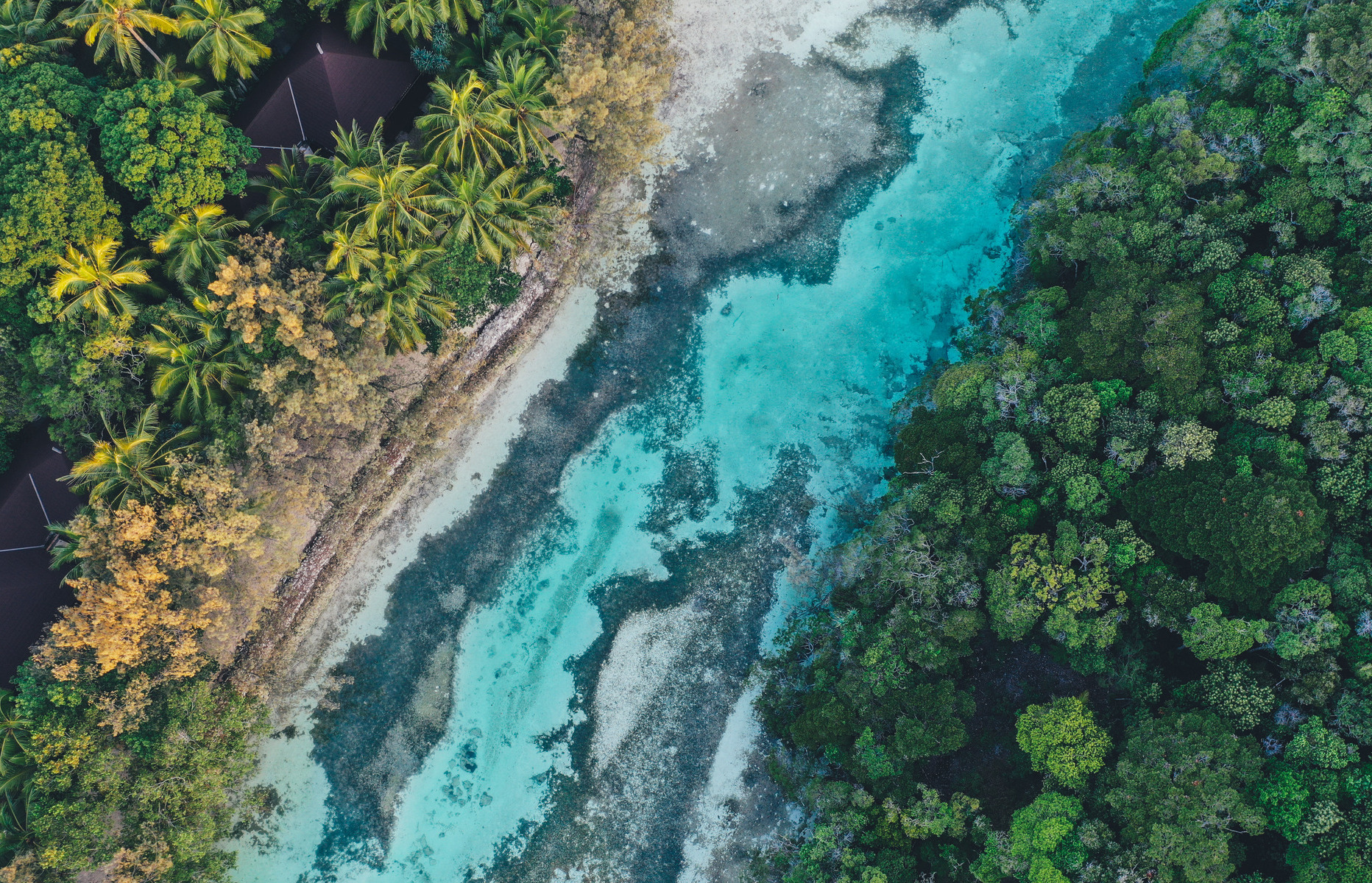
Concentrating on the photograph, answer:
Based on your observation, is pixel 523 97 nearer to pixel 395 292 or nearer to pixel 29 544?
pixel 395 292

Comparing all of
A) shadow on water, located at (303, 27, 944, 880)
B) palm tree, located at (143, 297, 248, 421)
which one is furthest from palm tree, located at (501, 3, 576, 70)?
palm tree, located at (143, 297, 248, 421)

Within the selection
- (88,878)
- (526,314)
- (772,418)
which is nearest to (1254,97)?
(772,418)

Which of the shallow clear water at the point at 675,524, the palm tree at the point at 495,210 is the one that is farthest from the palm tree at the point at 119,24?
the shallow clear water at the point at 675,524

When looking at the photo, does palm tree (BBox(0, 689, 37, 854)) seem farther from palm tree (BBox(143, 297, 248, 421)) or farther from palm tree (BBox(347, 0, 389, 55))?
palm tree (BBox(347, 0, 389, 55))

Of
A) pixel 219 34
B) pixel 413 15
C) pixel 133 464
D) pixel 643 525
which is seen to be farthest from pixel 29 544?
pixel 413 15

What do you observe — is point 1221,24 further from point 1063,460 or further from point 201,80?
point 201,80

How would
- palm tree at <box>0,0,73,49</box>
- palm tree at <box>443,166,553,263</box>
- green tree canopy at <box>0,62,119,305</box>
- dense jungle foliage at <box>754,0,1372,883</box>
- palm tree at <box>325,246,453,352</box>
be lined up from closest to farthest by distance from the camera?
dense jungle foliage at <box>754,0,1372,883</box>
green tree canopy at <box>0,62,119,305</box>
palm tree at <box>325,246,453,352</box>
palm tree at <box>0,0,73,49</box>
palm tree at <box>443,166,553,263</box>

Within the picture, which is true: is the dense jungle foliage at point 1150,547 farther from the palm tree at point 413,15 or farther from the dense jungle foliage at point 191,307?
the palm tree at point 413,15
